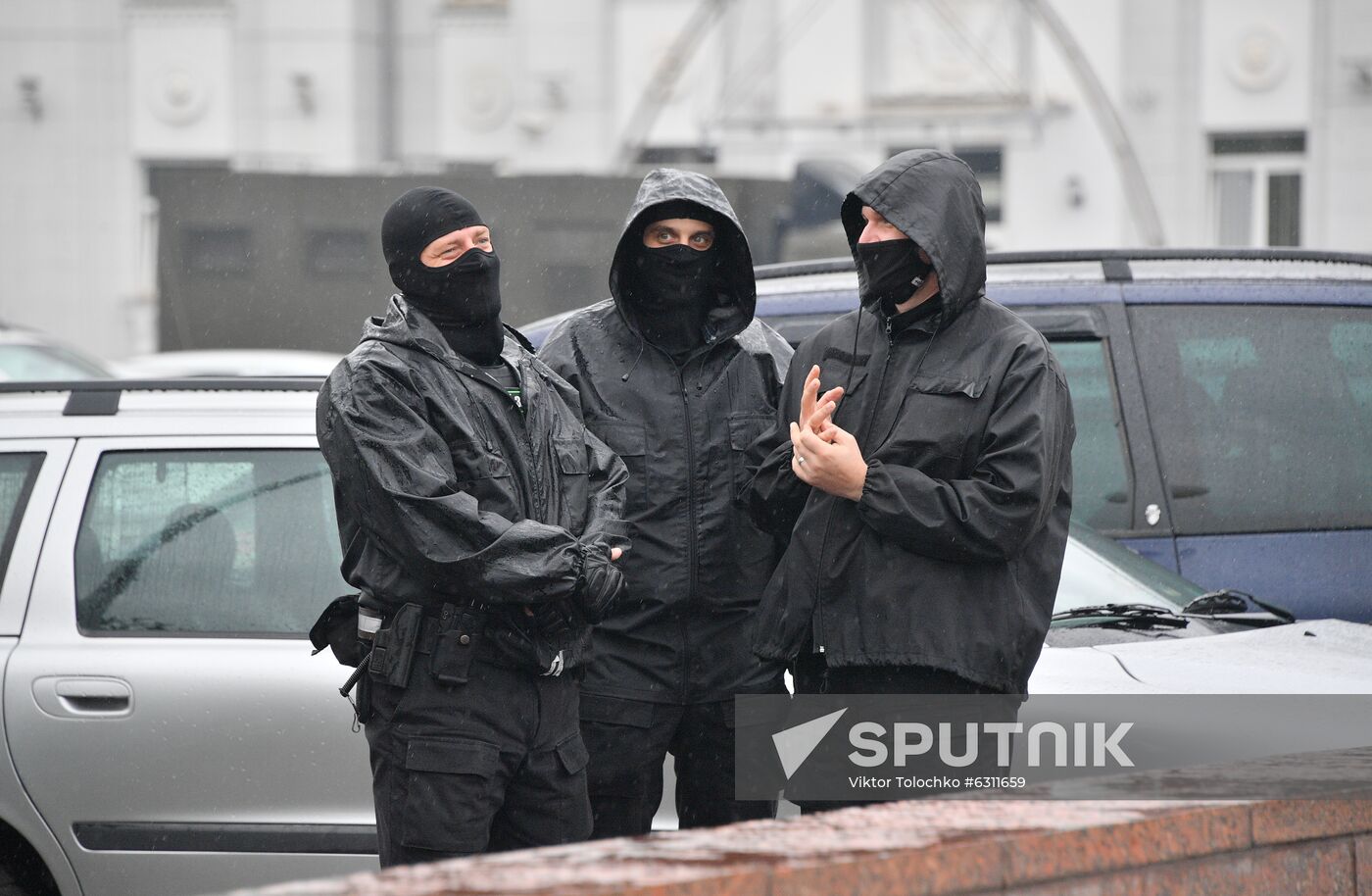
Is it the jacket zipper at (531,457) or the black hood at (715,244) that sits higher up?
the black hood at (715,244)

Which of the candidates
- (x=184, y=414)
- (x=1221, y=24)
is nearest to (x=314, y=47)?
(x=1221, y=24)

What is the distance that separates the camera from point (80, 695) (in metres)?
4.14

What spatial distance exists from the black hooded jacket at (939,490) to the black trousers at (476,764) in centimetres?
44

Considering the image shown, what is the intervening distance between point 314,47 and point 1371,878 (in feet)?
78.0

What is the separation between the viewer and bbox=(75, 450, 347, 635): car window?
4301 mm

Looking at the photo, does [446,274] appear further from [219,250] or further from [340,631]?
[219,250]

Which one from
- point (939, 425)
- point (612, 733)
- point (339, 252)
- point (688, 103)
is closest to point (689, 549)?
point (612, 733)

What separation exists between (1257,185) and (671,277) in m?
20.1

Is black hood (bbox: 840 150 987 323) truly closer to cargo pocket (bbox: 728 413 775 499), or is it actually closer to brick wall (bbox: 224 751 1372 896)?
cargo pocket (bbox: 728 413 775 499)

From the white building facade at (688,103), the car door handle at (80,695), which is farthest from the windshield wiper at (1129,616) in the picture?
the white building facade at (688,103)

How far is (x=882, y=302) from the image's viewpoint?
3275 millimetres

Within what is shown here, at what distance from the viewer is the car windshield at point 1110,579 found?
437 centimetres

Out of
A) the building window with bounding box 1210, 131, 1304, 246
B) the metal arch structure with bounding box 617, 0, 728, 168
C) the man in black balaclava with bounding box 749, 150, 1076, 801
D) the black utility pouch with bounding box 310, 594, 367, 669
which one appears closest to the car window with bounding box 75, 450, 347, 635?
the black utility pouch with bounding box 310, 594, 367, 669

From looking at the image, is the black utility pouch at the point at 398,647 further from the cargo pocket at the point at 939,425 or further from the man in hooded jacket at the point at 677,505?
the cargo pocket at the point at 939,425
